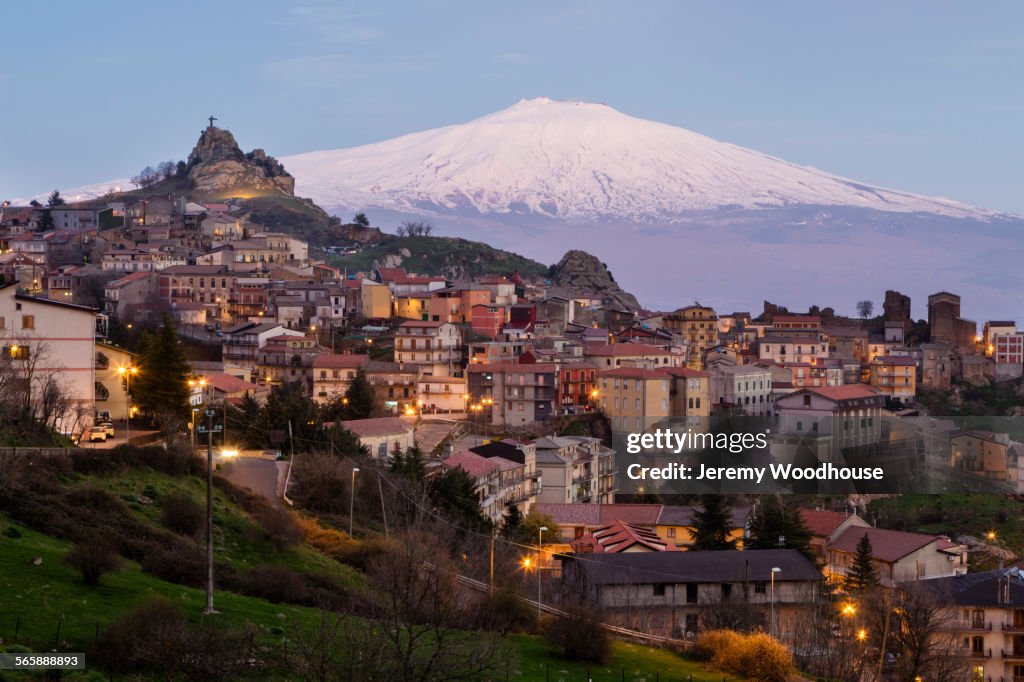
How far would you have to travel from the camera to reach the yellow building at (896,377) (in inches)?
2040

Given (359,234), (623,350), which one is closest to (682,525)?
(623,350)

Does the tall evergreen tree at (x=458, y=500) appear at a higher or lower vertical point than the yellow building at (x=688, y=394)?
lower

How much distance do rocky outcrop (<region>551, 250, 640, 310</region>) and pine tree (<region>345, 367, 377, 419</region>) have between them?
31482 millimetres

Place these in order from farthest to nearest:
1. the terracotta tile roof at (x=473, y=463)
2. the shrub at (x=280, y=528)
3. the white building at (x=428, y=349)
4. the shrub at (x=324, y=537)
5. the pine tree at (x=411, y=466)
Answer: the white building at (x=428, y=349)
the terracotta tile roof at (x=473, y=463)
the pine tree at (x=411, y=466)
the shrub at (x=324, y=537)
the shrub at (x=280, y=528)

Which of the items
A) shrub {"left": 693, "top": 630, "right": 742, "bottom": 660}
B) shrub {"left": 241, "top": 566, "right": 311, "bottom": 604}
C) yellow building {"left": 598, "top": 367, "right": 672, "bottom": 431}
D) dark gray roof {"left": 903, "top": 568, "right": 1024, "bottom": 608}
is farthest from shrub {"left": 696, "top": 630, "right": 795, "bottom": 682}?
yellow building {"left": 598, "top": 367, "right": 672, "bottom": 431}

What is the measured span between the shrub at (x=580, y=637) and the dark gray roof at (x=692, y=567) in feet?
20.5

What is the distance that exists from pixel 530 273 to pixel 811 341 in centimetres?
2213

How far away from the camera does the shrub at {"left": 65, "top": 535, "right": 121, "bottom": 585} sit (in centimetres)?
1241

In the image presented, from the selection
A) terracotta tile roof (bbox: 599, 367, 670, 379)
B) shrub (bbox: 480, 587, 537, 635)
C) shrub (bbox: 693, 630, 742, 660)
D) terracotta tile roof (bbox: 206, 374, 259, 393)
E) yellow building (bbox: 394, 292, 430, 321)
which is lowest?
shrub (bbox: 693, 630, 742, 660)

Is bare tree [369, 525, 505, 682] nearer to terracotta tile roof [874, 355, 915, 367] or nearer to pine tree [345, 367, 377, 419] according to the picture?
pine tree [345, 367, 377, 419]

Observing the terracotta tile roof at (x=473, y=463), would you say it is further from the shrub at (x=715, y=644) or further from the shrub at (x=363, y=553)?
the shrub at (x=715, y=644)

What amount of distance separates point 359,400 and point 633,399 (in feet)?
31.9

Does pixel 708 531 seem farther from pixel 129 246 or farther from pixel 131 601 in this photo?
pixel 129 246

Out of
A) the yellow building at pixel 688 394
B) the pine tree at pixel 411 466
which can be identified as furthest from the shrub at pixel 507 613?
the yellow building at pixel 688 394
